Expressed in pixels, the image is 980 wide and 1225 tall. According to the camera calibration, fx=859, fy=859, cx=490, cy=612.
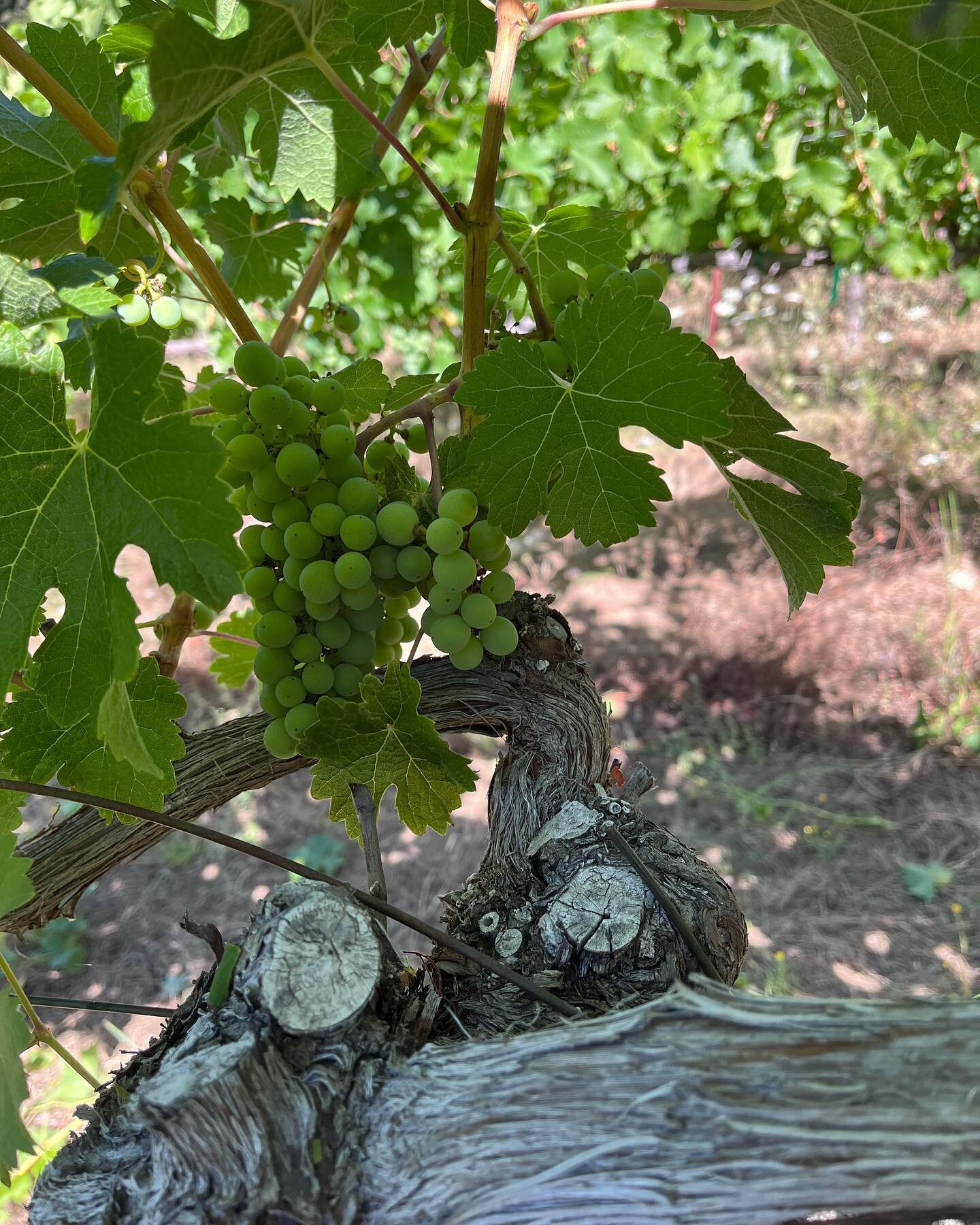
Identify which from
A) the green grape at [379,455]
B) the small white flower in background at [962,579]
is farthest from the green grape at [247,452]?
the small white flower in background at [962,579]

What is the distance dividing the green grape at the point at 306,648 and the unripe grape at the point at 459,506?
17cm

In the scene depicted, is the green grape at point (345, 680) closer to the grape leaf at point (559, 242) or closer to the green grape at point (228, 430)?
the green grape at point (228, 430)

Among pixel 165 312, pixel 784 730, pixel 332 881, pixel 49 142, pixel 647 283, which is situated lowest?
pixel 784 730

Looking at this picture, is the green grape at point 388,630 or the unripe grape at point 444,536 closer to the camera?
the unripe grape at point 444,536

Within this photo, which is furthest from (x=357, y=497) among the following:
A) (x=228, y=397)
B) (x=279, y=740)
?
(x=279, y=740)

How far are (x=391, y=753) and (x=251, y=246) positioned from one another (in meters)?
0.76

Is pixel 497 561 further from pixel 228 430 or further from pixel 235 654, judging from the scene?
pixel 235 654

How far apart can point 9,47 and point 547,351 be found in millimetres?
509

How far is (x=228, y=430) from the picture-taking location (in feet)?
2.42

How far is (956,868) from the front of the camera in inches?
122

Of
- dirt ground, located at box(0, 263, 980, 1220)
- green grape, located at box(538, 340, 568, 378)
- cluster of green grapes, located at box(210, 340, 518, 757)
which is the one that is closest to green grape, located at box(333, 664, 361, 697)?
cluster of green grapes, located at box(210, 340, 518, 757)

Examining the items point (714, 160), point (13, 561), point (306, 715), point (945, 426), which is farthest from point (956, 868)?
point (13, 561)

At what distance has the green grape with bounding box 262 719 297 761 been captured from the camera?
30.9 inches

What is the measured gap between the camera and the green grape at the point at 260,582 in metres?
0.77
